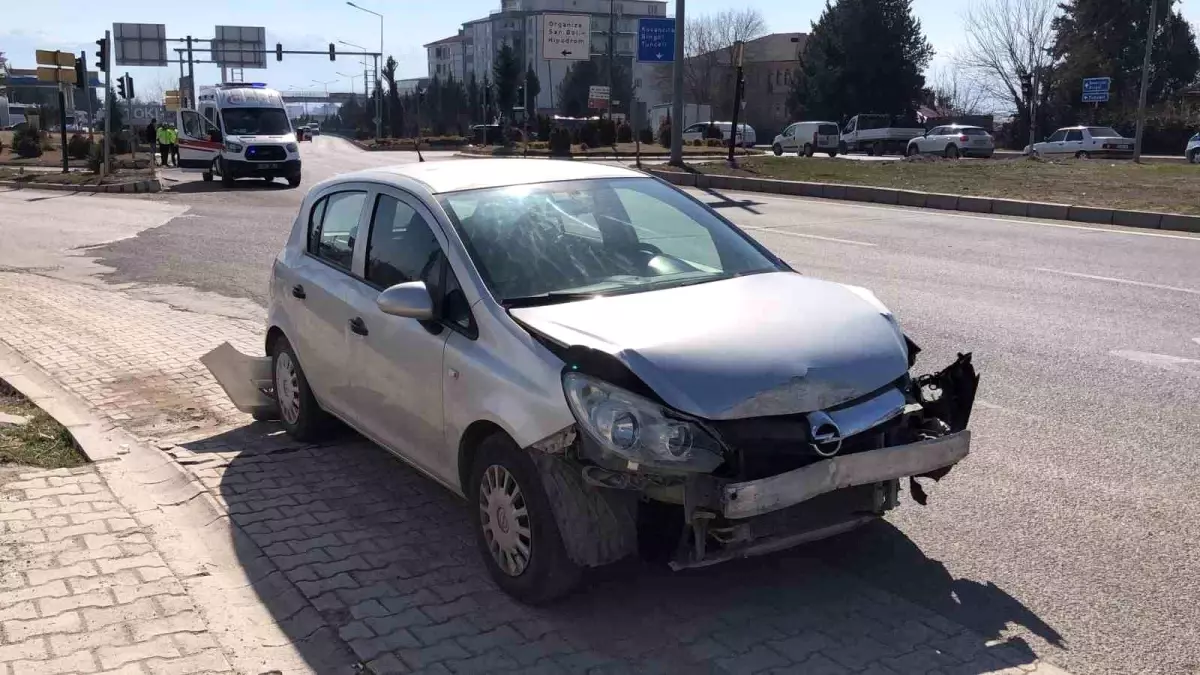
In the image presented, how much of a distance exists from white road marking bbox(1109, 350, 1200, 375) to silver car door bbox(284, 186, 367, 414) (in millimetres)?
5259

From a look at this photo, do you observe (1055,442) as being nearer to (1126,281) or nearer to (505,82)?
(1126,281)

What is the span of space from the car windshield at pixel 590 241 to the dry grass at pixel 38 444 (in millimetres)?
2780

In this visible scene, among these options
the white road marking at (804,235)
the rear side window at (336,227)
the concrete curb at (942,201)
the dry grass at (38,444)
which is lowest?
the dry grass at (38,444)

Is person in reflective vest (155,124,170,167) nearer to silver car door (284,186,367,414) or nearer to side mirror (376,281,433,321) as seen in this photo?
silver car door (284,186,367,414)

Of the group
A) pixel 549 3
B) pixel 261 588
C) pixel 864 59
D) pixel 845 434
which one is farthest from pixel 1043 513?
pixel 549 3

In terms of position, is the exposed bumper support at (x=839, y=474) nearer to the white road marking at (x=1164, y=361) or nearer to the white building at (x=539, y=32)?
the white road marking at (x=1164, y=361)

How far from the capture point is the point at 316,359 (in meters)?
5.55

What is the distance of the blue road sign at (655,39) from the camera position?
118 feet

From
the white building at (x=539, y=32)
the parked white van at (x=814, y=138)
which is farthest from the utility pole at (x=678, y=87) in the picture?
the white building at (x=539, y=32)

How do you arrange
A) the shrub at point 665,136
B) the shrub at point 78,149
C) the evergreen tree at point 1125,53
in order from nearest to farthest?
the shrub at point 78,149
the shrub at point 665,136
the evergreen tree at point 1125,53

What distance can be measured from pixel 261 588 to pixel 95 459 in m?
2.05

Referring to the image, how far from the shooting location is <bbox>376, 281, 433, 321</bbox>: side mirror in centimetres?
427

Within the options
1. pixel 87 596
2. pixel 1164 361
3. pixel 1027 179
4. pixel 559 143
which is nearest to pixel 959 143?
pixel 559 143

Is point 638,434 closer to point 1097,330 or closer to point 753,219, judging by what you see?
point 1097,330
